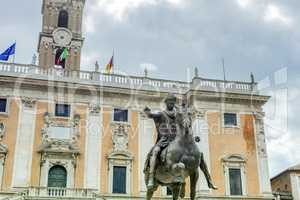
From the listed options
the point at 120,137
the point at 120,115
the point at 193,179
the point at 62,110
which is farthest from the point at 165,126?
the point at 120,115

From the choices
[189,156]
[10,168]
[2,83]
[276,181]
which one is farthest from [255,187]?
[189,156]

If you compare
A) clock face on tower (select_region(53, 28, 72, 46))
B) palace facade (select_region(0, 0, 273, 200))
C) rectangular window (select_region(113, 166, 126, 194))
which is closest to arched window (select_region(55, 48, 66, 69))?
clock face on tower (select_region(53, 28, 72, 46))

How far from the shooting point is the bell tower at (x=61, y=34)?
3331 centimetres

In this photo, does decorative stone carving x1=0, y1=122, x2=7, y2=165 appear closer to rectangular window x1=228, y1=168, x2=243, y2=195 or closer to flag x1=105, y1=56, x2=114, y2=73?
flag x1=105, y1=56, x2=114, y2=73

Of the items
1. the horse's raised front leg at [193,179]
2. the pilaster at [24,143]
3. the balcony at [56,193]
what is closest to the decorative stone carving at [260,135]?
the balcony at [56,193]

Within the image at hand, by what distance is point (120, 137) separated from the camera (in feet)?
79.1

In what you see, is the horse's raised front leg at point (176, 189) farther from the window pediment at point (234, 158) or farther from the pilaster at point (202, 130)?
the window pediment at point (234, 158)

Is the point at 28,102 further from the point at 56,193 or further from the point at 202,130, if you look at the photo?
the point at 202,130

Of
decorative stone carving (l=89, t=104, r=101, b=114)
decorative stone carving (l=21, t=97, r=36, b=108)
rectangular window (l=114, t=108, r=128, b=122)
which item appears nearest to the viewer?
decorative stone carving (l=21, t=97, r=36, b=108)

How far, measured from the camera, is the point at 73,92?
24.2m

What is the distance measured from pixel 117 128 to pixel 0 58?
8036 mm

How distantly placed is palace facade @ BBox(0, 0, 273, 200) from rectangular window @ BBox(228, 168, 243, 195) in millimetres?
23

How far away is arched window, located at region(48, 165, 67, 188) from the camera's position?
22.3 meters

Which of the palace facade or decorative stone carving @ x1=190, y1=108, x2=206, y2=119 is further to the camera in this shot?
decorative stone carving @ x1=190, y1=108, x2=206, y2=119
